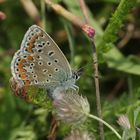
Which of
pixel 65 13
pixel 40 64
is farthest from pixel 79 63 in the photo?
pixel 40 64

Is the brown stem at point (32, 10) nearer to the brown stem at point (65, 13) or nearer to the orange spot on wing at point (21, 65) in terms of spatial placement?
the brown stem at point (65, 13)

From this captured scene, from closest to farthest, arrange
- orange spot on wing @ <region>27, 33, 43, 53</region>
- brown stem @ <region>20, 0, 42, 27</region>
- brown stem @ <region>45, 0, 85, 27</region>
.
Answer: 1. orange spot on wing @ <region>27, 33, 43, 53</region>
2. brown stem @ <region>45, 0, 85, 27</region>
3. brown stem @ <region>20, 0, 42, 27</region>

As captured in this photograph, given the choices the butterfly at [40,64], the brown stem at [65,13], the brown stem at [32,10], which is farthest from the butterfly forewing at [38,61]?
the brown stem at [32,10]

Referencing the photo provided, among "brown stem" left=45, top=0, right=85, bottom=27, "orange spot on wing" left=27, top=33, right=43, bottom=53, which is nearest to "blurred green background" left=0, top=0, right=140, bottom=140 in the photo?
"brown stem" left=45, top=0, right=85, bottom=27

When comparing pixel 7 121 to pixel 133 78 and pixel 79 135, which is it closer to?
pixel 133 78

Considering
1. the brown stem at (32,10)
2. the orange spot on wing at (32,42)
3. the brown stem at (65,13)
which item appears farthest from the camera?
the brown stem at (32,10)

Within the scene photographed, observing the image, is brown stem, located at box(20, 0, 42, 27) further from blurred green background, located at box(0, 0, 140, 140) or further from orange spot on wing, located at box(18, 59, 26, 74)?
orange spot on wing, located at box(18, 59, 26, 74)

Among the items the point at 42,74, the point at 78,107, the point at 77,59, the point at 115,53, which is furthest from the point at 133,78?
the point at 78,107
